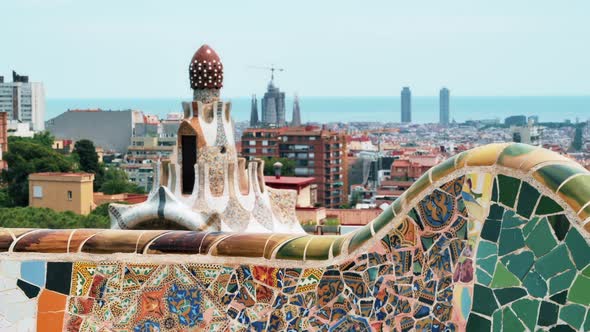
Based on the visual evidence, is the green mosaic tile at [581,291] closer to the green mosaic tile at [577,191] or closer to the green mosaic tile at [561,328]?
the green mosaic tile at [561,328]

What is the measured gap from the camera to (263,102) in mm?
152375

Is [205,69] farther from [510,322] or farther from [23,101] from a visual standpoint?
[23,101]

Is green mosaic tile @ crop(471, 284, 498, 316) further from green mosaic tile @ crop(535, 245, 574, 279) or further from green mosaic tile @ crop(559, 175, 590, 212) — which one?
green mosaic tile @ crop(559, 175, 590, 212)

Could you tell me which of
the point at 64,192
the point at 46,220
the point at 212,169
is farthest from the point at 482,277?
the point at 64,192

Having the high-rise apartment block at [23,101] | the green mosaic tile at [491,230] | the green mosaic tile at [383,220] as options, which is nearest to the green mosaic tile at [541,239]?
the green mosaic tile at [491,230]

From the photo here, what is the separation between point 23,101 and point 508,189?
350 ft

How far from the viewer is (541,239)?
3.47m

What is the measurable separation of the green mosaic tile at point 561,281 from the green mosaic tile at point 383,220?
54 cm

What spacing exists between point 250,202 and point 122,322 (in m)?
6.60

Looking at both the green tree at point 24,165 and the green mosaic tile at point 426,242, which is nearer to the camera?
the green mosaic tile at point 426,242

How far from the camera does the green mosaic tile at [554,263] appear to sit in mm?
3428

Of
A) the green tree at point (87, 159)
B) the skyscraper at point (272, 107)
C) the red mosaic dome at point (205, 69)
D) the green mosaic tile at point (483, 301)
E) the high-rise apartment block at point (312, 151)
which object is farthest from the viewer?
the skyscraper at point (272, 107)

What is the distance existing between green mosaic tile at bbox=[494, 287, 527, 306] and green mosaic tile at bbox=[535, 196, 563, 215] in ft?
0.74

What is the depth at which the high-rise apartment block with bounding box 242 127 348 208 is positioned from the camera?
7331 centimetres
